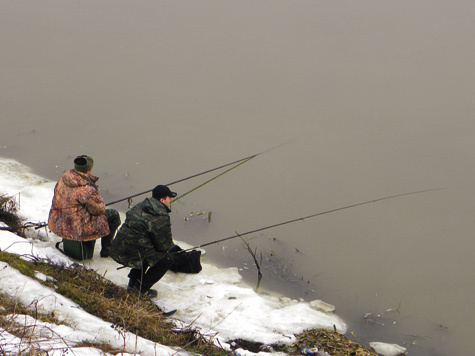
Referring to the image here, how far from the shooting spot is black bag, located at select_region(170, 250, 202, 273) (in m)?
6.58

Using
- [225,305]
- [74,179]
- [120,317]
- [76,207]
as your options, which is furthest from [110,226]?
[120,317]

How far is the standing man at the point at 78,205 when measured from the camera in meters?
5.72

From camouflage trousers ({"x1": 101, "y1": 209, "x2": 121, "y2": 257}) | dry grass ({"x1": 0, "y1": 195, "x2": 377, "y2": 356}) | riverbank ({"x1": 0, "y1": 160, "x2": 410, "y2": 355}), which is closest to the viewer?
dry grass ({"x1": 0, "y1": 195, "x2": 377, "y2": 356})

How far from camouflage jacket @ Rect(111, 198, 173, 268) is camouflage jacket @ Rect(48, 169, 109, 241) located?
525mm

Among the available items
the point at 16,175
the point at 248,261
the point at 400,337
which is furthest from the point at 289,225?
the point at 16,175

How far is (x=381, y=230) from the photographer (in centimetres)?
797

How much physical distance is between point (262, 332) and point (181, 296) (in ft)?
3.47

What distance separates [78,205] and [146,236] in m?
0.85

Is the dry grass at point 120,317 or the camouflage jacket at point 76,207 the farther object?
the camouflage jacket at point 76,207

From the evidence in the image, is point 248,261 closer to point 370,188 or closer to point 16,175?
point 370,188

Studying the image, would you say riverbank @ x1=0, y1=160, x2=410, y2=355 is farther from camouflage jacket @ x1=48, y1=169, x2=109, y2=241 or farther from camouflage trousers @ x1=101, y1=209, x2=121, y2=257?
camouflage jacket @ x1=48, y1=169, x2=109, y2=241

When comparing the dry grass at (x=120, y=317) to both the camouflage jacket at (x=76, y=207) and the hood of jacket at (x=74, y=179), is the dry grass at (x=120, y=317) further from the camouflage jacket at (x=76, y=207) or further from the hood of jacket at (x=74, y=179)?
the hood of jacket at (x=74, y=179)

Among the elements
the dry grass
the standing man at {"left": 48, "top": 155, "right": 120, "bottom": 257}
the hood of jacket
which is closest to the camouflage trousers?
the standing man at {"left": 48, "top": 155, "right": 120, "bottom": 257}

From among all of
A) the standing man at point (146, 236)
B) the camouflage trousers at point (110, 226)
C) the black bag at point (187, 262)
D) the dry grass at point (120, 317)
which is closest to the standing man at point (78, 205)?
the camouflage trousers at point (110, 226)
